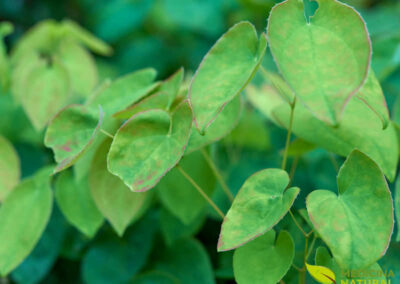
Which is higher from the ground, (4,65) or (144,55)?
(4,65)

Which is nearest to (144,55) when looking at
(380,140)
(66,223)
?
(66,223)

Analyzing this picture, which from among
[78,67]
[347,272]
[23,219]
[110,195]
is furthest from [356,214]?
[78,67]

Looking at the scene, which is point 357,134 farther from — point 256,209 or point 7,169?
point 7,169

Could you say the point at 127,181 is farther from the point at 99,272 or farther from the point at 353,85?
the point at 99,272

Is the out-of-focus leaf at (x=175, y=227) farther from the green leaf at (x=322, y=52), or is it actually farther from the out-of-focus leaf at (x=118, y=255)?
the green leaf at (x=322, y=52)

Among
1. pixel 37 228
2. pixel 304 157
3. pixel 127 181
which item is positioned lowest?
pixel 304 157
